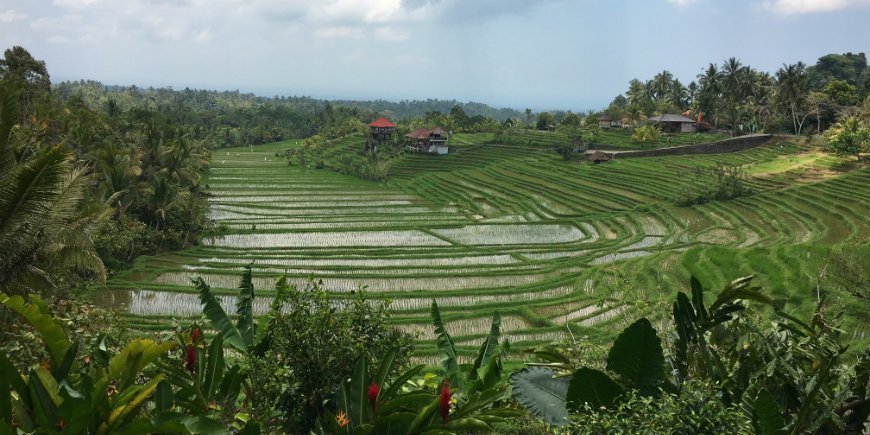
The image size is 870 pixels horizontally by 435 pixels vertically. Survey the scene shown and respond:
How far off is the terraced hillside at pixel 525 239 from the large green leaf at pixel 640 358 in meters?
1.73

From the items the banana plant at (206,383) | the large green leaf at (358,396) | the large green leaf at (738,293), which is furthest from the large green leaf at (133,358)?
the large green leaf at (738,293)

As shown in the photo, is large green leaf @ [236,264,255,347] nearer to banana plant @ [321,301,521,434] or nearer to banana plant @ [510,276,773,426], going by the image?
banana plant @ [321,301,521,434]

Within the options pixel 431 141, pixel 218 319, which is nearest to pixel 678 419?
pixel 218 319

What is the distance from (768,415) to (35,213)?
7770 mm

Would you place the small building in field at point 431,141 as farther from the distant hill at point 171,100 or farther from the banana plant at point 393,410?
the banana plant at point 393,410

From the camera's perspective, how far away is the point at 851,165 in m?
31.4

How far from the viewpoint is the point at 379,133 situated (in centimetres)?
5600

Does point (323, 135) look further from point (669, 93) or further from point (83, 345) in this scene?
point (83, 345)

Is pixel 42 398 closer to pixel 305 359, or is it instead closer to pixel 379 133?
pixel 305 359

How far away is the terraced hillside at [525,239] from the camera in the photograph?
16438 mm

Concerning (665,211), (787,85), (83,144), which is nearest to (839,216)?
(665,211)

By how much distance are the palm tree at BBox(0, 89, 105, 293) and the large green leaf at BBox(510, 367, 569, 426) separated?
5416 mm

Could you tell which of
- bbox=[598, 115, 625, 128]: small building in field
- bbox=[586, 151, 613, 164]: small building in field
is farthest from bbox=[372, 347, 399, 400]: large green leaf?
bbox=[598, 115, 625, 128]: small building in field

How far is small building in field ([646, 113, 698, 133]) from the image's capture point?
49844 millimetres
